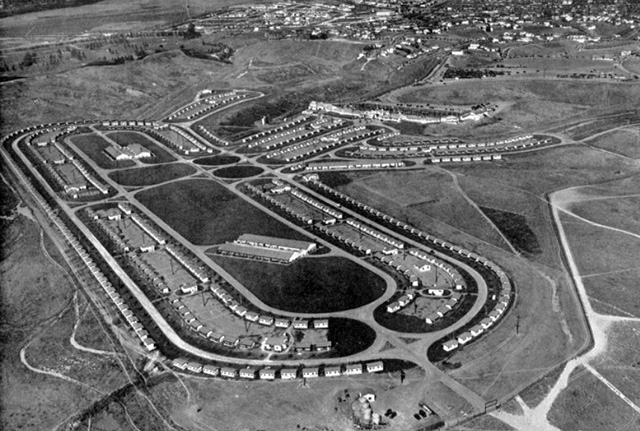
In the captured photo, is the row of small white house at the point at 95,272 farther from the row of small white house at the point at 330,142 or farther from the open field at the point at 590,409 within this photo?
the row of small white house at the point at 330,142

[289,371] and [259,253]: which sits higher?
[289,371]

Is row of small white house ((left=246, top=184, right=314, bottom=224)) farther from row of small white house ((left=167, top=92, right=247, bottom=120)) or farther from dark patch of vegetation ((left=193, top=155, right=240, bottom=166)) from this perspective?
row of small white house ((left=167, top=92, right=247, bottom=120))

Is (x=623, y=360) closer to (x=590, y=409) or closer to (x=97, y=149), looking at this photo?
(x=590, y=409)

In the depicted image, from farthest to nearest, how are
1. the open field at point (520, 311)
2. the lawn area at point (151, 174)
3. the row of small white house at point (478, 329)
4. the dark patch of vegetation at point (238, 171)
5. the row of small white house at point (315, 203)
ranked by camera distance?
the dark patch of vegetation at point (238, 171) → the lawn area at point (151, 174) → the row of small white house at point (315, 203) → the row of small white house at point (478, 329) → the open field at point (520, 311)

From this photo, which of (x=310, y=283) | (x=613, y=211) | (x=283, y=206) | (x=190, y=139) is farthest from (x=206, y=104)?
(x=613, y=211)

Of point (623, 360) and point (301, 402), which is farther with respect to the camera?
point (623, 360)

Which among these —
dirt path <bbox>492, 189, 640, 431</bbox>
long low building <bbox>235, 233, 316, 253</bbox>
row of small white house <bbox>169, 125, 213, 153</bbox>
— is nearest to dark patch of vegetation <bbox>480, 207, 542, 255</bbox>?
dirt path <bbox>492, 189, 640, 431</bbox>

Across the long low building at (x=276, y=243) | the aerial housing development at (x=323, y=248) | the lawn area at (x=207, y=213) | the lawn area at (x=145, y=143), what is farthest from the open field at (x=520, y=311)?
the lawn area at (x=145, y=143)

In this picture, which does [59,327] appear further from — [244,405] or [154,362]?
[244,405]
